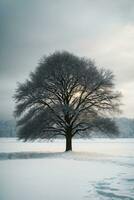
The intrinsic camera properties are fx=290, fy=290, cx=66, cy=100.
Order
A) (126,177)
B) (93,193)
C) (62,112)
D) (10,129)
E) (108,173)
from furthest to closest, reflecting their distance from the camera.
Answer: (10,129) < (62,112) < (108,173) < (126,177) < (93,193)

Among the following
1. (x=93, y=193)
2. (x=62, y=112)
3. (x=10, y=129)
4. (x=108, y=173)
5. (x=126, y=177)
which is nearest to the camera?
(x=93, y=193)

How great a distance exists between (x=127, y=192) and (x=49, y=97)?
18.3 meters

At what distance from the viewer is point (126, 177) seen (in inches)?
474

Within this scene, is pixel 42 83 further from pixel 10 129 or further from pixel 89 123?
pixel 10 129

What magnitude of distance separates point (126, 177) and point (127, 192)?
315cm

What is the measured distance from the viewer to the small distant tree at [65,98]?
86.1 feet

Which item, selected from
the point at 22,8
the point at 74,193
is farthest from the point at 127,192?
the point at 22,8

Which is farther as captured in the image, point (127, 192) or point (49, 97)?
point (49, 97)

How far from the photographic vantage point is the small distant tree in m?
26.2

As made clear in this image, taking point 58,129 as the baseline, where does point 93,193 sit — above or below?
below

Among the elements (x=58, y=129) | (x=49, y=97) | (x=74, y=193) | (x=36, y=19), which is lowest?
(x=74, y=193)

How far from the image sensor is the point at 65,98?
27438mm

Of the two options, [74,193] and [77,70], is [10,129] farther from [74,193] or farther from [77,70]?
[74,193]

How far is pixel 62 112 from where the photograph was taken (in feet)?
85.8
